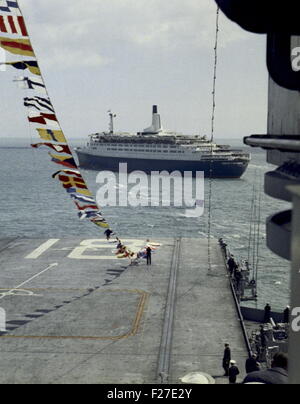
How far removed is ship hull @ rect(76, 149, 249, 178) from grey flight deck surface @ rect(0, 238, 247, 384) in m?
93.7

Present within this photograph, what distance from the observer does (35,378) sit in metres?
18.4

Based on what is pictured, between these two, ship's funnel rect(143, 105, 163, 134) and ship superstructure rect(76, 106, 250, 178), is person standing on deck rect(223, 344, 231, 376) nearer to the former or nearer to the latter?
ship superstructure rect(76, 106, 250, 178)

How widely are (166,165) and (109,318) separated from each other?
408 ft

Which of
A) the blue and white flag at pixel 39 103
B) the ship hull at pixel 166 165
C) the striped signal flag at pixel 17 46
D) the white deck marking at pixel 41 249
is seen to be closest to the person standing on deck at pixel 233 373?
the blue and white flag at pixel 39 103

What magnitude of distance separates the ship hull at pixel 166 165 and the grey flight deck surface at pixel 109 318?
93.7 meters

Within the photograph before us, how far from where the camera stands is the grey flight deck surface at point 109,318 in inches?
766

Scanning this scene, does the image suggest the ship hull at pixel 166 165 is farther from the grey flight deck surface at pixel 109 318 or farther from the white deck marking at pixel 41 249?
the grey flight deck surface at pixel 109 318

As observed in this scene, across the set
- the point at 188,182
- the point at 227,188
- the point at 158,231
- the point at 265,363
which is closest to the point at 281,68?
the point at 265,363

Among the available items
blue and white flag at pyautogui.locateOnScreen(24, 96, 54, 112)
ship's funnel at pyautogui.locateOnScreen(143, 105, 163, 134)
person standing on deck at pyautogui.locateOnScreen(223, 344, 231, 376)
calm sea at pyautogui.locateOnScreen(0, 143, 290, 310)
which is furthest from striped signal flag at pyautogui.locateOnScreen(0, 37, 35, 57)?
ship's funnel at pyautogui.locateOnScreen(143, 105, 163, 134)

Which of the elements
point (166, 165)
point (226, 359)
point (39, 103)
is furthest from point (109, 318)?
point (166, 165)

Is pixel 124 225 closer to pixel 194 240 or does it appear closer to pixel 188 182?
pixel 194 240

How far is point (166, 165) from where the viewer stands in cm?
14812

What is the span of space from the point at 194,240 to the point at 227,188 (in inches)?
2904
